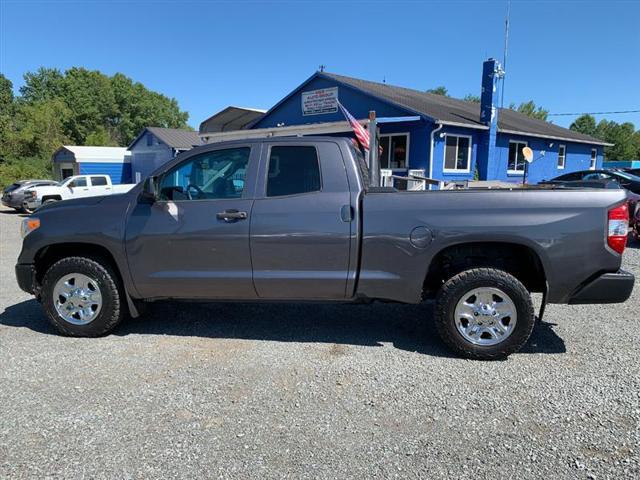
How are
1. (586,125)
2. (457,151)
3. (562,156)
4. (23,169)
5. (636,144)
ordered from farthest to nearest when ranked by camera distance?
(586,125) < (636,144) < (23,169) < (562,156) < (457,151)

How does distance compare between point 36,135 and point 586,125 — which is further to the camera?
point 586,125

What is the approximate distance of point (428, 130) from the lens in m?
17.6

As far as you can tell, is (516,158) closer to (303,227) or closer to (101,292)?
(303,227)

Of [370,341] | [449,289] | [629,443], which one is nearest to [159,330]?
[370,341]

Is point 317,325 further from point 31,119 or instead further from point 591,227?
point 31,119

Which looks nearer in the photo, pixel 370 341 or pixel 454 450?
pixel 454 450

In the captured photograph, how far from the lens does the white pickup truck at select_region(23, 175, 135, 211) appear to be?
19.5 m

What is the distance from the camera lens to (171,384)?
12.0 feet

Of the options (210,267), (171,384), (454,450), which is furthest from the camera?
(210,267)

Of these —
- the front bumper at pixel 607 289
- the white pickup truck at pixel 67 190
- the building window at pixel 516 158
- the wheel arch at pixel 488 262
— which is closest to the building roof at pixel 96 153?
the white pickup truck at pixel 67 190

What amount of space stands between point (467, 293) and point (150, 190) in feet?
9.58

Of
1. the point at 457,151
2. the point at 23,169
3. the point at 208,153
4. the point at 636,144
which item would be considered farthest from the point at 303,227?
the point at 636,144

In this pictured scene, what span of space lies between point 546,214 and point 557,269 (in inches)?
18.2

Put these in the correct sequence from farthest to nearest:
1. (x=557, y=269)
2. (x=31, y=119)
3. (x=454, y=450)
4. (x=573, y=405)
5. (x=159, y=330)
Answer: (x=31, y=119) < (x=159, y=330) < (x=557, y=269) < (x=573, y=405) < (x=454, y=450)
